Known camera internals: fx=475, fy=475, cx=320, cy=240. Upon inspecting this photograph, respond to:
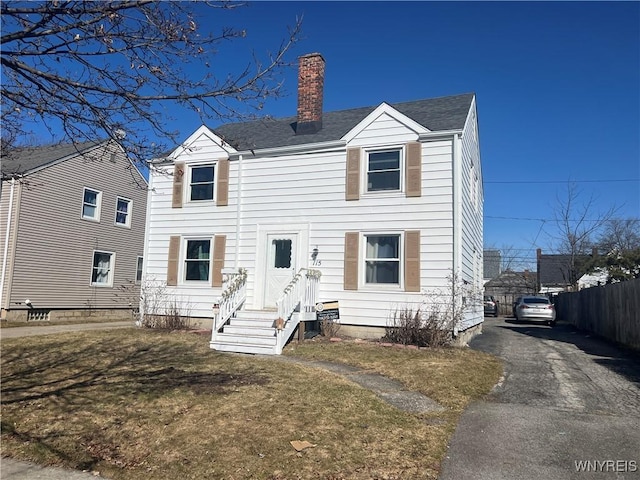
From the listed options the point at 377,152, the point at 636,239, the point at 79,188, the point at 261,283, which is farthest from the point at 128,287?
the point at 636,239

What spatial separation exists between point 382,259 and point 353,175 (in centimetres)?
239

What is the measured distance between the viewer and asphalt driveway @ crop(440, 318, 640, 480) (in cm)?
411

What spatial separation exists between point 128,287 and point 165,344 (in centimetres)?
1257

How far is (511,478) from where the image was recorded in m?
3.93

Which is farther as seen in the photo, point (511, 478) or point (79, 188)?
point (79, 188)

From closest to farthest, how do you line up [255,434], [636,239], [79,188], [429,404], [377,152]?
[255,434] → [429,404] → [377,152] → [79,188] → [636,239]

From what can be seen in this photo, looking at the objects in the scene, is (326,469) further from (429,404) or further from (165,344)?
(165,344)

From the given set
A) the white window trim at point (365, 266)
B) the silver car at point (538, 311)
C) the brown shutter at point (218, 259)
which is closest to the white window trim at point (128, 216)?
the brown shutter at point (218, 259)

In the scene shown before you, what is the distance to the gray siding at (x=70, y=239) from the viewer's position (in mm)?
17469

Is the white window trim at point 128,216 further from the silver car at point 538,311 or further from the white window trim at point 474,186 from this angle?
the silver car at point 538,311

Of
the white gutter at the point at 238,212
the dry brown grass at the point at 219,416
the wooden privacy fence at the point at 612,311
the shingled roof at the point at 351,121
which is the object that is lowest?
the dry brown grass at the point at 219,416

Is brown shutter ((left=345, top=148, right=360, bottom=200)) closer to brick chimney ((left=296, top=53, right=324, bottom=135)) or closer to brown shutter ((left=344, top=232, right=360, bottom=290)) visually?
brown shutter ((left=344, top=232, right=360, bottom=290))

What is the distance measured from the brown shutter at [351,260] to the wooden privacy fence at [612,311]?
21.3ft

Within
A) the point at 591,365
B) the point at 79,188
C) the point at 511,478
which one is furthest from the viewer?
the point at 79,188
